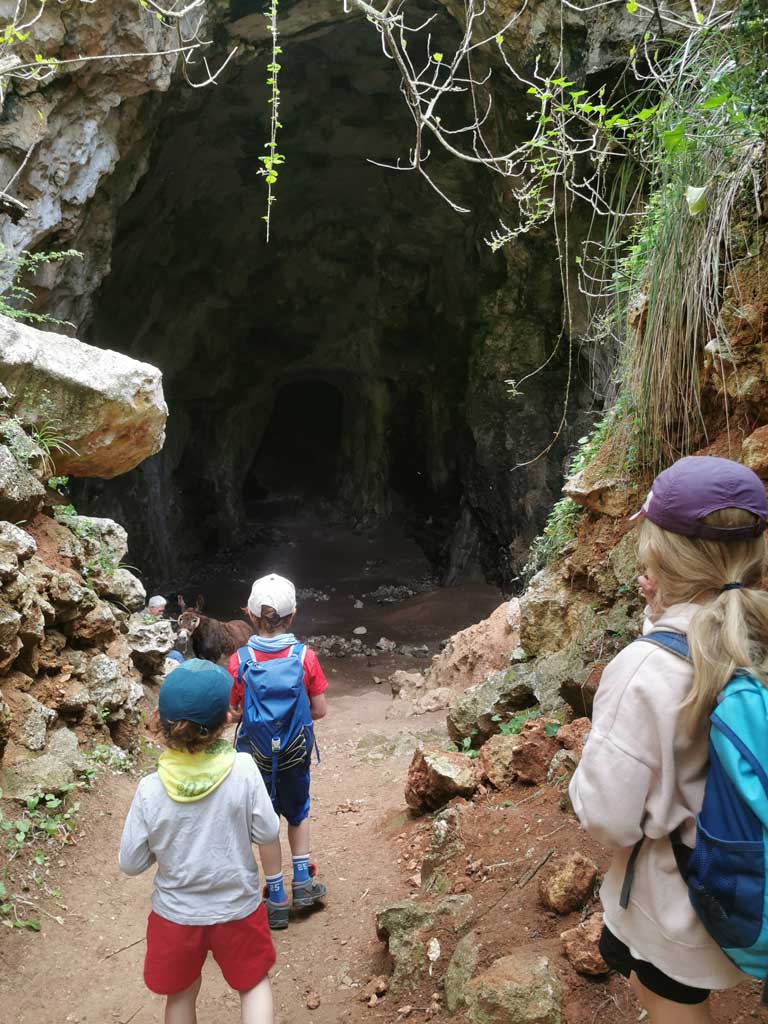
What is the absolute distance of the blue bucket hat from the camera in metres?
2.03

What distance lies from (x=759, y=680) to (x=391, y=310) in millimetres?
15556

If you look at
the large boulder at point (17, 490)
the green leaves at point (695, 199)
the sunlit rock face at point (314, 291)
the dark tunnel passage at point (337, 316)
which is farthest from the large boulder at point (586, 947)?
the dark tunnel passage at point (337, 316)

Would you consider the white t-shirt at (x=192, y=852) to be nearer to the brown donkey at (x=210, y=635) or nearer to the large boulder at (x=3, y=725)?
the large boulder at (x=3, y=725)

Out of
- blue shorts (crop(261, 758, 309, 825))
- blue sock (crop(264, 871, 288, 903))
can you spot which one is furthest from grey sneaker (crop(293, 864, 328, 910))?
blue shorts (crop(261, 758, 309, 825))

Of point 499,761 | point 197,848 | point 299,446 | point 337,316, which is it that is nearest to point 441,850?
point 499,761

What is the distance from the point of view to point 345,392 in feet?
66.4

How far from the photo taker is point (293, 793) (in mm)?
3186

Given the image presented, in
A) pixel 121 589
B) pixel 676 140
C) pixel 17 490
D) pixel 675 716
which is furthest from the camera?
pixel 121 589

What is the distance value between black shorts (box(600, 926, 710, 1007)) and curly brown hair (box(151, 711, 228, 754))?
3.52 ft

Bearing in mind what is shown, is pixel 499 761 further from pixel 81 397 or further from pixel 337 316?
pixel 337 316

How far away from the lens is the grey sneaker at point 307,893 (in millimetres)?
3168

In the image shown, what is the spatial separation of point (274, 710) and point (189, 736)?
968mm

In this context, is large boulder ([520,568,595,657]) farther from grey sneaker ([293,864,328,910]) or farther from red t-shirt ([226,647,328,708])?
grey sneaker ([293,864,328,910])

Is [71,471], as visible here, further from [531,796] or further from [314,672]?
[531,796]
